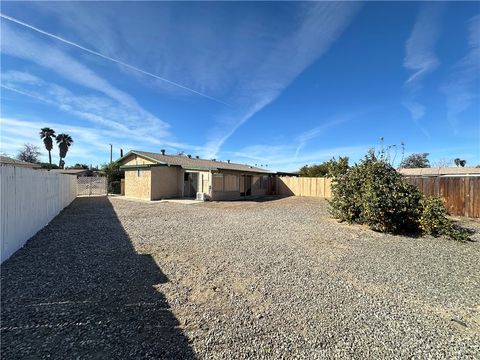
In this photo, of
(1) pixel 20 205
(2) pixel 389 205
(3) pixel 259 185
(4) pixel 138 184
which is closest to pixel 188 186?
(4) pixel 138 184

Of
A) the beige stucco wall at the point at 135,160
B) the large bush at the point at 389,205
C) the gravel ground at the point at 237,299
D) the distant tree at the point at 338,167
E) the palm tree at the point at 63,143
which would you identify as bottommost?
the gravel ground at the point at 237,299

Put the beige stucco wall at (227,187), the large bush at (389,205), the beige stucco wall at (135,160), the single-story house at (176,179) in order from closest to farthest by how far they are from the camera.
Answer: the large bush at (389,205), the single-story house at (176,179), the beige stucco wall at (227,187), the beige stucco wall at (135,160)

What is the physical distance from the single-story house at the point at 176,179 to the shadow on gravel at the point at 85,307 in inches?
520

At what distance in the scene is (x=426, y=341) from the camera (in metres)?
2.78

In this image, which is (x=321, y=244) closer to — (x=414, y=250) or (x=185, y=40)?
(x=414, y=250)

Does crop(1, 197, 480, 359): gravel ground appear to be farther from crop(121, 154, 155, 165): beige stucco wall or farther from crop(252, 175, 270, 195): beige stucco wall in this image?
crop(252, 175, 270, 195): beige stucco wall

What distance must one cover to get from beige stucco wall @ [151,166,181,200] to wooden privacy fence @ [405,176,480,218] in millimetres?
16774

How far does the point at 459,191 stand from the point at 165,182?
1809 cm

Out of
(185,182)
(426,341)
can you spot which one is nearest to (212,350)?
(426,341)

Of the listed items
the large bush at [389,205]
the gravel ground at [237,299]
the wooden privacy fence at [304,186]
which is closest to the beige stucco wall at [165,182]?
the wooden privacy fence at [304,186]

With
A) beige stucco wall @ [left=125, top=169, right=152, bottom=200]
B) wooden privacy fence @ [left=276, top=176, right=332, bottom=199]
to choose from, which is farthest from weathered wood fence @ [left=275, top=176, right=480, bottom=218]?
beige stucco wall @ [left=125, top=169, right=152, bottom=200]

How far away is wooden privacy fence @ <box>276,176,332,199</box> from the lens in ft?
75.4

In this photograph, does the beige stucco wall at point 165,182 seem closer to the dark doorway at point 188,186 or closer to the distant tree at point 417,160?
the dark doorway at point 188,186

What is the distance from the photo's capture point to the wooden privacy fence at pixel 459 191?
11.0 m
